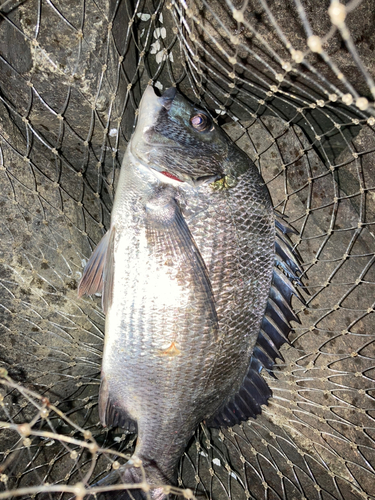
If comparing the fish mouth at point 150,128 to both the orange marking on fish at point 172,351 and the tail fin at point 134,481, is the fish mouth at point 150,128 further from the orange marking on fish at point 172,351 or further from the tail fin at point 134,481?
the tail fin at point 134,481

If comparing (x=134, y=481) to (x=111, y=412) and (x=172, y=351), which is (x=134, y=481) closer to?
(x=111, y=412)

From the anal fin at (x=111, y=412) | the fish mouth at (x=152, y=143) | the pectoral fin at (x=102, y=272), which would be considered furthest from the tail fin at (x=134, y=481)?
the fish mouth at (x=152, y=143)

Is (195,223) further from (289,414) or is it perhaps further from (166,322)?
(289,414)

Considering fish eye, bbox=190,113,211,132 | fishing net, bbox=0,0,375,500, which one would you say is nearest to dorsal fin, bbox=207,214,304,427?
fishing net, bbox=0,0,375,500

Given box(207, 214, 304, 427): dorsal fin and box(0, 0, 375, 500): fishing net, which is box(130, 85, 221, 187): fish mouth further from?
box(207, 214, 304, 427): dorsal fin

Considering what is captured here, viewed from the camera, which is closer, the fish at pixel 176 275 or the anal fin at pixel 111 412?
the fish at pixel 176 275

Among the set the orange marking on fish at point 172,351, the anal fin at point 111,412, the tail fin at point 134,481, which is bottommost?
the tail fin at point 134,481

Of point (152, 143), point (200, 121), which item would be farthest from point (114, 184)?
point (200, 121)
